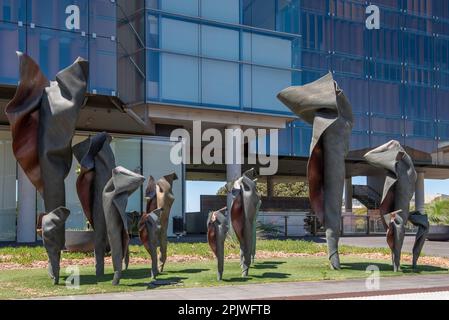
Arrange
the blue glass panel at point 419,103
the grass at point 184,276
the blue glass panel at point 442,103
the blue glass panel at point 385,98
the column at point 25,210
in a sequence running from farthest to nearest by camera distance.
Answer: the blue glass panel at point 442,103 → the blue glass panel at point 419,103 → the blue glass panel at point 385,98 → the column at point 25,210 → the grass at point 184,276

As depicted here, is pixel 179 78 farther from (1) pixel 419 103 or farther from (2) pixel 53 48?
(1) pixel 419 103

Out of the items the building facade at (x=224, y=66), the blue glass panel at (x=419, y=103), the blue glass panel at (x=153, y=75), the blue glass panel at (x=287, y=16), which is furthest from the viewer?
the blue glass panel at (x=419, y=103)

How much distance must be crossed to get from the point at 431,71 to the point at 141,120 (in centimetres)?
2410

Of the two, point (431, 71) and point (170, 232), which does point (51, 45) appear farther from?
point (431, 71)

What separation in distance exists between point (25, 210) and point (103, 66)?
7298 millimetres

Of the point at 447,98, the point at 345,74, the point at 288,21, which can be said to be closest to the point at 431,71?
the point at 447,98

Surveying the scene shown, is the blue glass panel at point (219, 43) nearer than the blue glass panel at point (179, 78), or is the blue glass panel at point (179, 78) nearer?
the blue glass panel at point (179, 78)

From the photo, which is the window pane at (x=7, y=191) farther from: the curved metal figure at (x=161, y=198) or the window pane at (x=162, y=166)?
the curved metal figure at (x=161, y=198)

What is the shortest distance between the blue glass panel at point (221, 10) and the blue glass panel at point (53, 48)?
7594mm

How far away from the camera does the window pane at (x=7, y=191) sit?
88.7 feet

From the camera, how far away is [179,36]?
28859 mm

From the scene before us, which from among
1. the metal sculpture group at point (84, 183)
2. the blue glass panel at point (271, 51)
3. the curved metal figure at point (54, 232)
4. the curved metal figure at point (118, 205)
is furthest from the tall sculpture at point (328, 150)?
the blue glass panel at point (271, 51)

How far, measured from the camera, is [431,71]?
4300cm

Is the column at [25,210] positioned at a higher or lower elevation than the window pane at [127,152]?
lower
